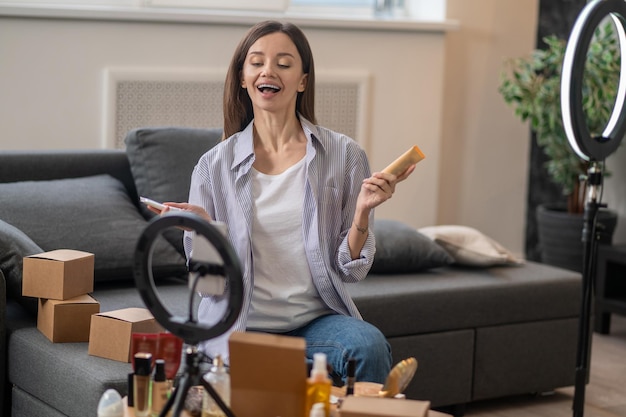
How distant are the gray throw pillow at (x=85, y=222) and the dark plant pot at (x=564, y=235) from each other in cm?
212

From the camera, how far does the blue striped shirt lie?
230 centimetres

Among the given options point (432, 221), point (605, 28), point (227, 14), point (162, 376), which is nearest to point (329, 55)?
point (227, 14)

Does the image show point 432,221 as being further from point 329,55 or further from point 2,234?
point 2,234

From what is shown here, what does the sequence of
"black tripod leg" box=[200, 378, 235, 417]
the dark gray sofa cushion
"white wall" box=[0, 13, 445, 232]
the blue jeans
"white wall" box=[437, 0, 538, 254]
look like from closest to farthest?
"black tripod leg" box=[200, 378, 235, 417], the blue jeans, the dark gray sofa cushion, "white wall" box=[0, 13, 445, 232], "white wall" box=[437, 0, 538, 254]

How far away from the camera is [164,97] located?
405cm

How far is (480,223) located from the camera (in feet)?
16.3

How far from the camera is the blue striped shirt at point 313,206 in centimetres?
230

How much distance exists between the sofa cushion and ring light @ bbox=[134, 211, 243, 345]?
6.36 ft

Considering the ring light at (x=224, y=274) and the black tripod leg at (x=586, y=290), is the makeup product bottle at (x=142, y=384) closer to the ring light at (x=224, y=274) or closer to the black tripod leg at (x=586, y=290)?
the ring light at (x=224, y=274)

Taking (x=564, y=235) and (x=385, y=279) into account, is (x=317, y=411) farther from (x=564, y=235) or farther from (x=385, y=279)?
(x=564, y=235)

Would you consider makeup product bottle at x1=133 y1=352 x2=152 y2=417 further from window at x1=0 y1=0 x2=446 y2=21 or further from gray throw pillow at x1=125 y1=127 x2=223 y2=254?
window at x1=0 y1=0 x2=446 y2=21

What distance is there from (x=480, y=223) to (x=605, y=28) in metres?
1.11

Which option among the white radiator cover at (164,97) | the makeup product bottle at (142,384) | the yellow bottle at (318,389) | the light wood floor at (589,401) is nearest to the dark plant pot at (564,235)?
the light wood floor at (589,401)

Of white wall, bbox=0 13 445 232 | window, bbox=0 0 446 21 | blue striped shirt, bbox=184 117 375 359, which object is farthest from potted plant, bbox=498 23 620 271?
blue striped shirt, bbox=184 117 375 359
